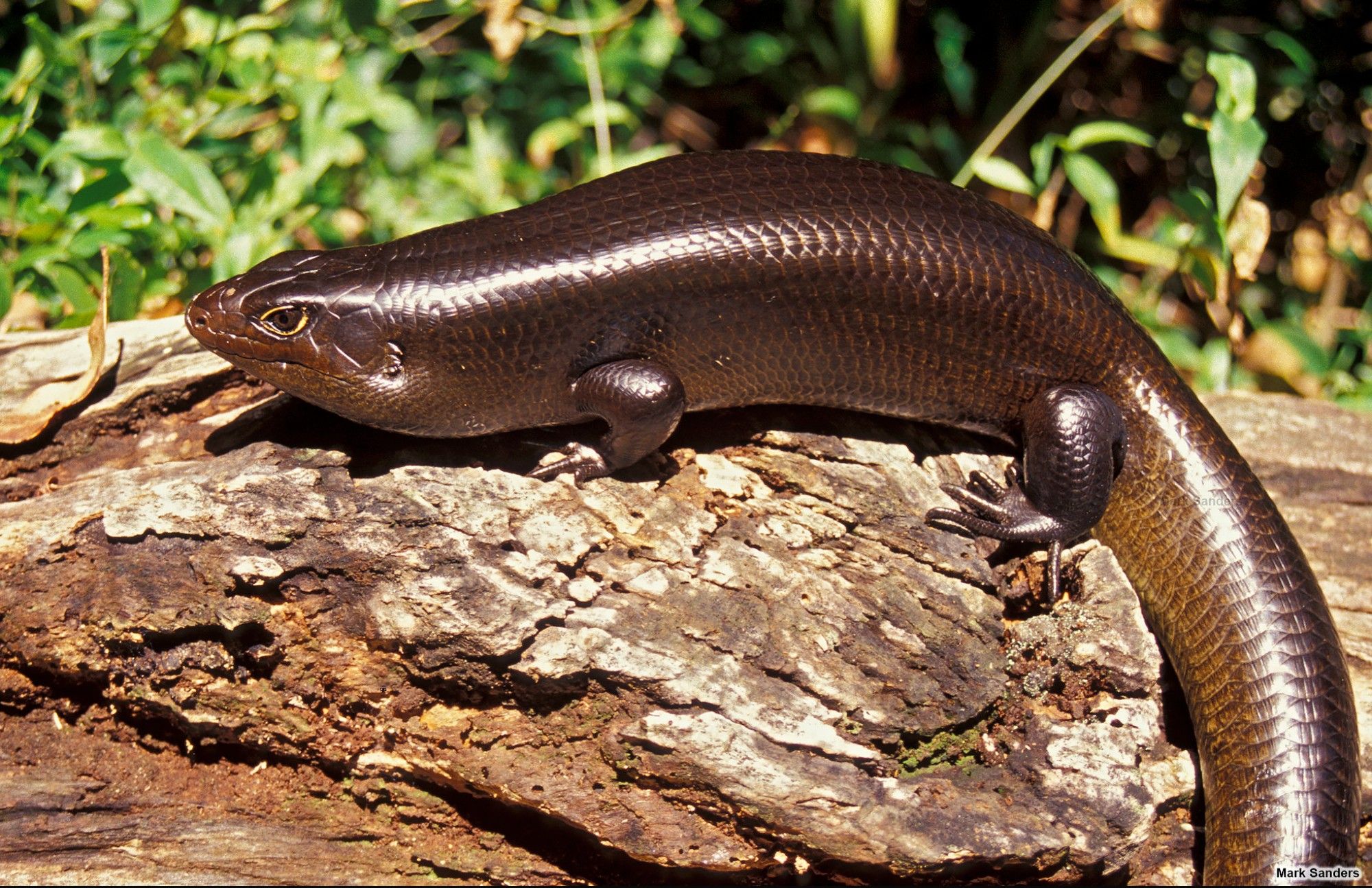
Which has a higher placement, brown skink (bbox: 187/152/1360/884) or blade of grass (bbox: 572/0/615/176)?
blade of grass (bbox: 572/0/615/176)

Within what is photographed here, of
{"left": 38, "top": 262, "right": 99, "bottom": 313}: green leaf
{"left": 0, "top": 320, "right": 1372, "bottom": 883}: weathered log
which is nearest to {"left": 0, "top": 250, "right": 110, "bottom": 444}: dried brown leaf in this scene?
{"left": 0, "top": 320, "right": 1372, "bottom": 883}: weathered log

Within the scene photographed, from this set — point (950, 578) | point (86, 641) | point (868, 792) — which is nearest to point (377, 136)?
point (86, 641)

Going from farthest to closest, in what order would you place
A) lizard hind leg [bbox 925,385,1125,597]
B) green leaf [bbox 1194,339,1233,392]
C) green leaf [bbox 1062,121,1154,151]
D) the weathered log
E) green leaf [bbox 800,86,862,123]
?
green leaf [bbox 800,86,862,123] < green leaf [bbox 1194,339,1233,392] < green leaf [bbox 1062,121,1154,151] < lizard hind leg [bbox 925,385,1125,597] < the weathered log

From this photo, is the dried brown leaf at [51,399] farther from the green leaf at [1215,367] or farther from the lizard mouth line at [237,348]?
the green leaf at [1215,367]

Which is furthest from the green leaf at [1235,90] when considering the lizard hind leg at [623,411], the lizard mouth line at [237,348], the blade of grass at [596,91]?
the lizard mouth line at [237,348]

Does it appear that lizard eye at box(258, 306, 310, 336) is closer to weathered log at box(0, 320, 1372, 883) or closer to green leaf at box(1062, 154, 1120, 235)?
weathered log at box(0, 320, 1372, 883)

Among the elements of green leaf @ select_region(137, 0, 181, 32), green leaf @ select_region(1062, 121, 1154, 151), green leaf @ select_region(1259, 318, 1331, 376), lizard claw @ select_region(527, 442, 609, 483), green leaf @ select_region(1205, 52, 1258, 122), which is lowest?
lizard claw @ select_region(527, 442, 609, 483)
